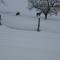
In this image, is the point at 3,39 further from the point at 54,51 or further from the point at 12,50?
the point at 54,51

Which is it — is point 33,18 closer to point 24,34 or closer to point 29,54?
point 24,34

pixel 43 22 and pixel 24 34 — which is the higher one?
pixel 43 22

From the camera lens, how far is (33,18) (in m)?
1.50

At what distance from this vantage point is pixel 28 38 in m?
1.49

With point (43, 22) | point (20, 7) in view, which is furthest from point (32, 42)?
point (20, 7)

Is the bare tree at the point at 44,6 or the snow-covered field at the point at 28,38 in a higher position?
the bare tree at the point at 44,6

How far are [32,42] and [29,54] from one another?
4.9 inches

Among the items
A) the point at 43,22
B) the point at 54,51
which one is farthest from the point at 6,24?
the point at 54,51

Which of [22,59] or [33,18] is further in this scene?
[33,18]

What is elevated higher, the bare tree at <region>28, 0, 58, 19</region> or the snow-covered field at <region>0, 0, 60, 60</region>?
the bare tree at <region>28, 0, 58, 19</region>

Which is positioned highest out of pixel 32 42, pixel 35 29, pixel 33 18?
pixel 33 18

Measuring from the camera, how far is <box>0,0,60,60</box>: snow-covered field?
1423 millimetres

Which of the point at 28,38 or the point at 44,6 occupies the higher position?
the point at 44,6

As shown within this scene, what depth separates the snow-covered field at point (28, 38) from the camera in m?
1.42
